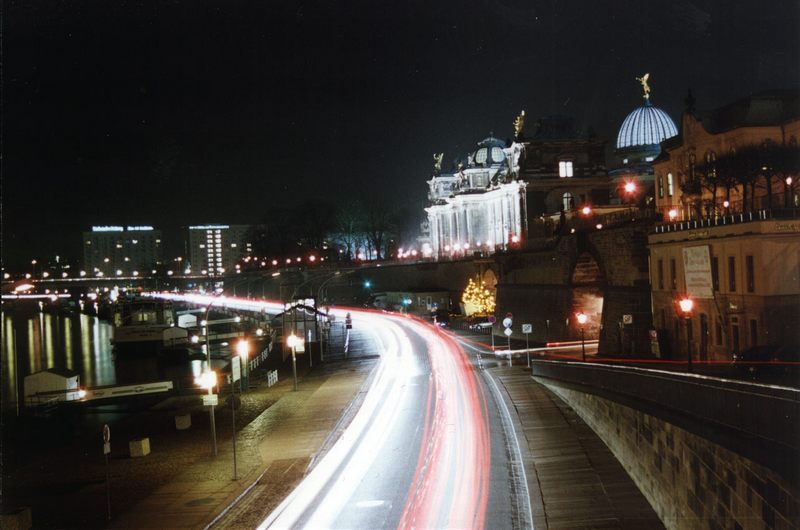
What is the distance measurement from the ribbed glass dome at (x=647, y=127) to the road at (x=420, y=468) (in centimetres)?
6169

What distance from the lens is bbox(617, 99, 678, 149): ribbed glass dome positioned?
87938 mm

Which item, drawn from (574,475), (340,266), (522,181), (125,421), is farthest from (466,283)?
(574,475)

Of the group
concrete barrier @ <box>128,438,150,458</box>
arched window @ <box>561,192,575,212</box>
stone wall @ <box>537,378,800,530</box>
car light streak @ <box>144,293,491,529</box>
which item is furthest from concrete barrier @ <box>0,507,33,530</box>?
arched window @ <box>561,192,575,212</box>

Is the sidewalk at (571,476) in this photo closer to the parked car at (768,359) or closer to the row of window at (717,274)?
the parked car at (768,359)

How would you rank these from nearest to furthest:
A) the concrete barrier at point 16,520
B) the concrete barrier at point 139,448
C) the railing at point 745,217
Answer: the concrete barrier at point 16,520 → the railing at point 745,217 → the concrete barrier at point 139,448

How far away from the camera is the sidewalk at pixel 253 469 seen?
63.7 feet

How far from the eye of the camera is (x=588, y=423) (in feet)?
94.3

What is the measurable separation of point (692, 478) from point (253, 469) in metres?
13.8

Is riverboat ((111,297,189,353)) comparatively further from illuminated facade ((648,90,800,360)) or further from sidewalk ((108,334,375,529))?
illuminated facade ((648,90,800,360))

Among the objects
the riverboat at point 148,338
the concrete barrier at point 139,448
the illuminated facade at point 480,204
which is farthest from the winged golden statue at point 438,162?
the concrete barrier at point 139,448

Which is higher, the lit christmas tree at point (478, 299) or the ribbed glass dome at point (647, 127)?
the ribbed glass dome at point (647, 127)

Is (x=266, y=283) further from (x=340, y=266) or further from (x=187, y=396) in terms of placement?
(x=187, y=396)

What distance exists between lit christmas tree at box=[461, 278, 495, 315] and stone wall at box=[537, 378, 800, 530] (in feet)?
158

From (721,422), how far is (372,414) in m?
17.0
